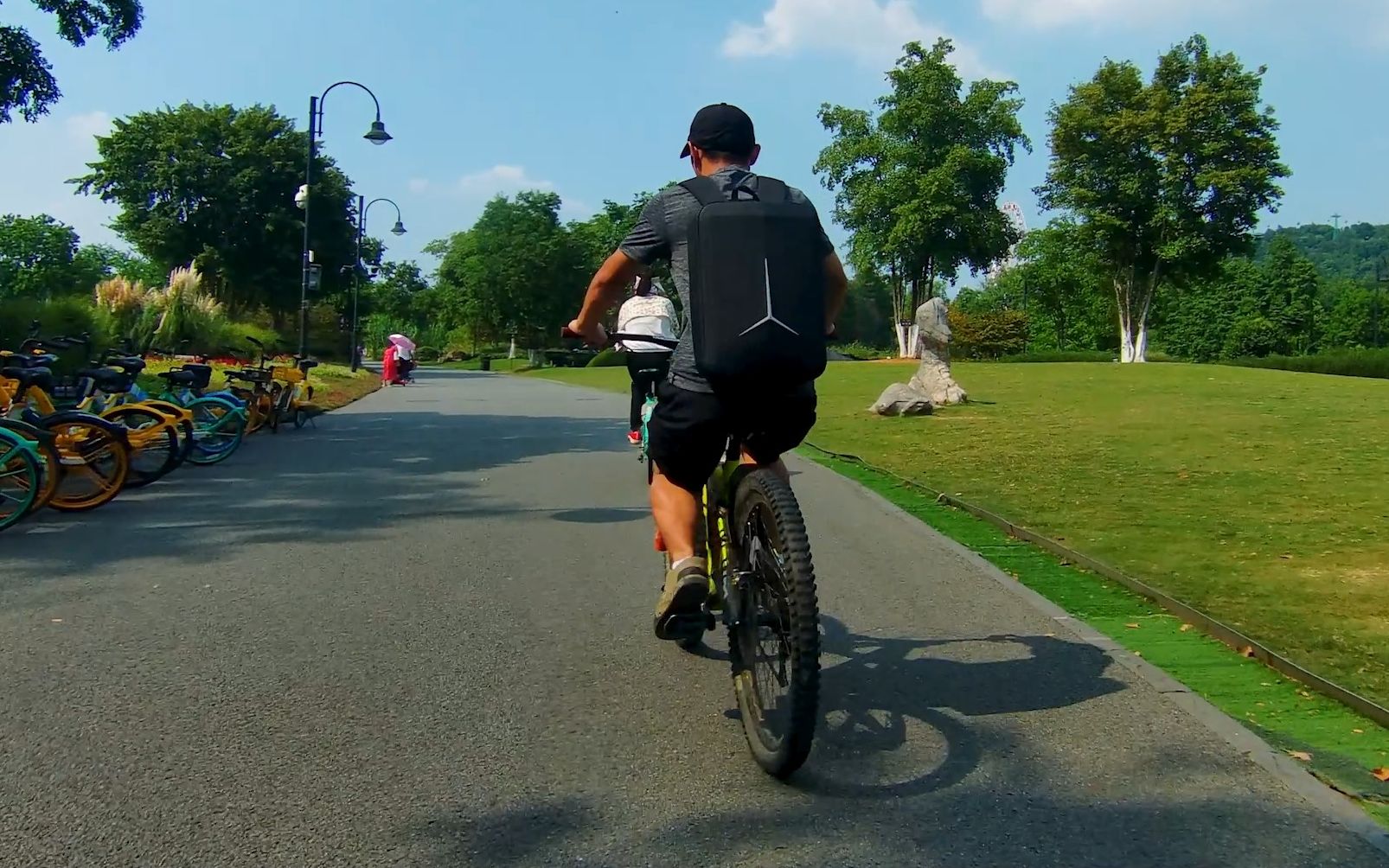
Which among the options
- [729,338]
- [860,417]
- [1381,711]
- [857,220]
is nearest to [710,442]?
[729,338]

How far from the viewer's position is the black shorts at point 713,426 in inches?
156

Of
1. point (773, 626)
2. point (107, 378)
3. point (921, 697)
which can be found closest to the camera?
point (773, 626)

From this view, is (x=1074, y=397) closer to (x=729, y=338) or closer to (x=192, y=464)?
(x=192, y=464)

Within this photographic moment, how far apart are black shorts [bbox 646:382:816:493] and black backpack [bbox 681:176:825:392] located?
171 mm

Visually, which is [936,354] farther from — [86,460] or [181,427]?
[86,460]

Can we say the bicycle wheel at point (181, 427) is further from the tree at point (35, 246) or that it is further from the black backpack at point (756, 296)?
the tree at point (35, 246)

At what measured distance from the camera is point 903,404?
2119 cm

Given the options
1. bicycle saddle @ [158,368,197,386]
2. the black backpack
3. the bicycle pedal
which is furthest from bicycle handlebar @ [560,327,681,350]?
bicycle saddle @ [158,368,197,386]

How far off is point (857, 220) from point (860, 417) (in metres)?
45.7

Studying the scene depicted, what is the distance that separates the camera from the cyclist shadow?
3.82m

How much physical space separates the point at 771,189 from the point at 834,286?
52 cm

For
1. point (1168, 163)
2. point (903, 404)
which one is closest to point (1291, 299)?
point (1168, 163)

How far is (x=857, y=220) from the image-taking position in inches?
2581

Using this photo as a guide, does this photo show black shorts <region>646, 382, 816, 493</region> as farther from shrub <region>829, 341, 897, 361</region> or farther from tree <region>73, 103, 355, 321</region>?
shrub <region>829, 341, 897, 361</region>
